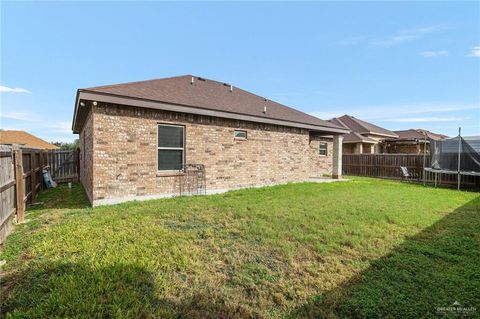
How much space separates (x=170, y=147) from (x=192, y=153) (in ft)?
2.73

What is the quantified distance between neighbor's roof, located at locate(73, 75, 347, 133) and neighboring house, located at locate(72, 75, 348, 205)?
28 millimetres

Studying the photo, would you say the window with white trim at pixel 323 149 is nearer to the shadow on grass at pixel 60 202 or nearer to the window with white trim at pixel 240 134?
the window with white trim at pixel 240 134

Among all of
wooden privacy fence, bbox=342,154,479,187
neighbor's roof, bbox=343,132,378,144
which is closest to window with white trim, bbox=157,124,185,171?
wooden privacy fence, bbox=342,154,479,187

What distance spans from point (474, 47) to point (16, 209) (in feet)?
54.5

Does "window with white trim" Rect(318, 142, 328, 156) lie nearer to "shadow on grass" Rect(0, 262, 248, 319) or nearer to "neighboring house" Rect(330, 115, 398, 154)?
"neighboring house" Rect(330, 115, 398, 154)

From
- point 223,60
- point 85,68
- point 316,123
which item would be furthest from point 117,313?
point 223,60

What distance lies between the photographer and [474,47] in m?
9.84

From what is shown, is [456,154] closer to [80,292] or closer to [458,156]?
[458,156]

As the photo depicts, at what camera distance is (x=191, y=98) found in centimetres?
928

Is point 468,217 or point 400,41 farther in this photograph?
point 400,41

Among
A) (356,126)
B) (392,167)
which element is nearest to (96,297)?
(392,167)

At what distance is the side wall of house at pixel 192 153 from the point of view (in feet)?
22.9

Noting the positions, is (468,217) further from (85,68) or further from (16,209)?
(85,68)

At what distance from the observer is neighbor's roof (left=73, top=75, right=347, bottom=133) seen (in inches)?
280
